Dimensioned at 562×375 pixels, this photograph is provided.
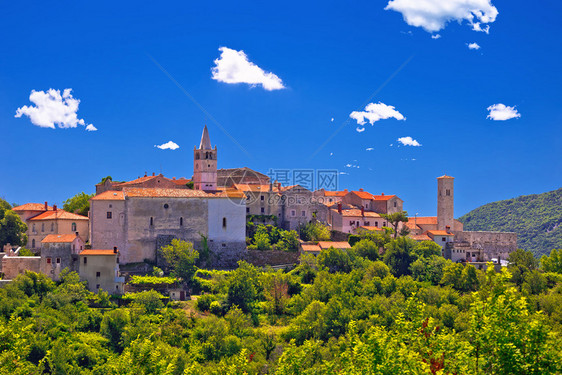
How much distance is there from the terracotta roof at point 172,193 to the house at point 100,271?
7.71 meters

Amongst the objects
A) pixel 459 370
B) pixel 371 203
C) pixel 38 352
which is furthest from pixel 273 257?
pixel 459 370

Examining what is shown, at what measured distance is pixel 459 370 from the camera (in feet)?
59.5

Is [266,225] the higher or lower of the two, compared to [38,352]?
higher

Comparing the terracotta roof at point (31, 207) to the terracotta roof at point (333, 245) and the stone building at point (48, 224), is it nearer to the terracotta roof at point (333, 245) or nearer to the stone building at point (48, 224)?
the stone building at point (48, 224)

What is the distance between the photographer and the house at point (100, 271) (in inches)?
1857

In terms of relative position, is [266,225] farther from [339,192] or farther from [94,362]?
[94,362]

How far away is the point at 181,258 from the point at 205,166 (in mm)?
12299

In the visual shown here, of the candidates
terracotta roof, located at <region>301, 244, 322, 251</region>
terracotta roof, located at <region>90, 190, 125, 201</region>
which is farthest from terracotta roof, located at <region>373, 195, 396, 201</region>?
terracotta roof, located at <region>90, 190, 125, 201</region>

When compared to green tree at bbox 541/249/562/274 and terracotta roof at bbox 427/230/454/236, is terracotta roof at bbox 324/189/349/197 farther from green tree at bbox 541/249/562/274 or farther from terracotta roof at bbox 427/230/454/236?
green tree at bbox 541/249/562/274

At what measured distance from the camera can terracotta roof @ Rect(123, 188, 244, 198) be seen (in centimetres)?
5403

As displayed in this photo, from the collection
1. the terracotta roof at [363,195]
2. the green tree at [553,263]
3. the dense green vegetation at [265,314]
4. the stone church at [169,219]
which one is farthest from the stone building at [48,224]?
the green tree at [553,263]

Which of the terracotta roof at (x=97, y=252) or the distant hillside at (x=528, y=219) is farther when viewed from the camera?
the distant hillside at (x=528, y=219)

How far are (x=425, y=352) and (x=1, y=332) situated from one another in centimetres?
1765

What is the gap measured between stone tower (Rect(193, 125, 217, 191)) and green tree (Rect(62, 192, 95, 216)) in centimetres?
1147
